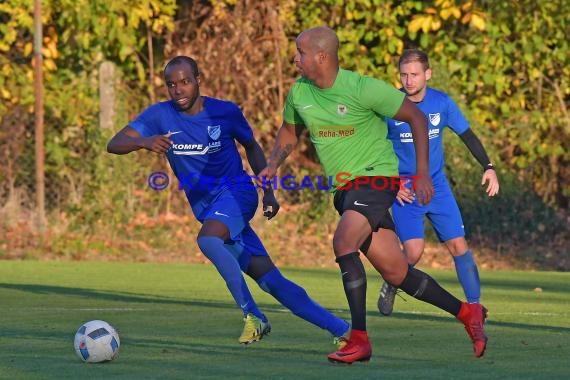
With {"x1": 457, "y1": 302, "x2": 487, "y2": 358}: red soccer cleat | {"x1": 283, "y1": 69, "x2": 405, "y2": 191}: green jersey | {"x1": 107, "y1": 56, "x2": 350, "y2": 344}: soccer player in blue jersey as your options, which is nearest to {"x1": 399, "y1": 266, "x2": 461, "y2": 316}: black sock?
{"x1": 457, "y1": 302, "x2": 487, "y2": 358}: red soccer cleat

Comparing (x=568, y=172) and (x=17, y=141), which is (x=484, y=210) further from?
(x=17, y=141)

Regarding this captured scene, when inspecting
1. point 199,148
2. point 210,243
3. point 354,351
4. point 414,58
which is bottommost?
point 354,351

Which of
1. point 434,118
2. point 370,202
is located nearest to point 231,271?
point 370,202

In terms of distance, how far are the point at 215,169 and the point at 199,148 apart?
0.17 metres

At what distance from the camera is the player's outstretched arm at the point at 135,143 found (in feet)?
26.0

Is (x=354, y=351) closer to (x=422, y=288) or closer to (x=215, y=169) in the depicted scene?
(x=422, y=288)

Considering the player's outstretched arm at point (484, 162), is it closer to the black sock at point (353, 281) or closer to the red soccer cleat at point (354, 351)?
the black sock at point (353, 281)

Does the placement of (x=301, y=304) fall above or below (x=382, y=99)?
below

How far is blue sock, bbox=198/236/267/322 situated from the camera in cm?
819

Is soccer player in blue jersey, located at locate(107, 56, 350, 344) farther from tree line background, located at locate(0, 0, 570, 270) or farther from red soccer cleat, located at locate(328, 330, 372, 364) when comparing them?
tree line background, located at locate(0, 0, 570, 270)

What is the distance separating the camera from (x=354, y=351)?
708cm

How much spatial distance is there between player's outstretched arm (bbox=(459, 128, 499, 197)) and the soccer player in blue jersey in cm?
148

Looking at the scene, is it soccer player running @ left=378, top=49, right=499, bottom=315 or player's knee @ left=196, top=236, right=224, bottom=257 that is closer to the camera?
player's knee @ left=196, top=236, right=224, bottom=257

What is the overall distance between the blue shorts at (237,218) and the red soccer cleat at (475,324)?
1458 mm
